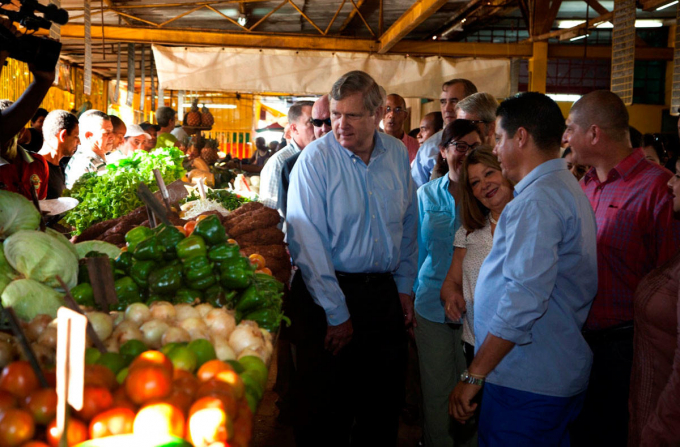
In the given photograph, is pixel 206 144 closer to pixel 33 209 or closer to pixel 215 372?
pixel 33 209

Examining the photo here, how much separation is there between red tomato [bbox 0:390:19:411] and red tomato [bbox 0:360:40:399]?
0.02 meters

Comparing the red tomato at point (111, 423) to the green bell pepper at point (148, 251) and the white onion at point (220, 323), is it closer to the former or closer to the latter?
the white onion at point (220, 323)

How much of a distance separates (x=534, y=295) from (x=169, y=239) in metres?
1.40

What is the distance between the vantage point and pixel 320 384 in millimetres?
3168

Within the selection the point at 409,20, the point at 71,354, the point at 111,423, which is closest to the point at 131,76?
the point at 409,20

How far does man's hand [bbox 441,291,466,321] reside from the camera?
3.18m

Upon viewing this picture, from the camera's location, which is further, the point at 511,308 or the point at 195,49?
the point at 195,49

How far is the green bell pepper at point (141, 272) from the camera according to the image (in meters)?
2.15

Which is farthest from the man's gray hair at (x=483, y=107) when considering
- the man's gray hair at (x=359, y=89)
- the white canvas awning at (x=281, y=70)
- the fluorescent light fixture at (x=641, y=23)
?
the fluorescent light fixture at (x=641, y=23)

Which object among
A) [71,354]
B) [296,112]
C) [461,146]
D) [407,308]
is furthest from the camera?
[296,112]

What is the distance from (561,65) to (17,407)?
19851 millimetres

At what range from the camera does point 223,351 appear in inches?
72.1

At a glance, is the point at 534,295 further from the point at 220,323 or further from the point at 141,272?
the point at 141,272

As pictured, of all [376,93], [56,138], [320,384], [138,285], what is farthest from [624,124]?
[56,138]
